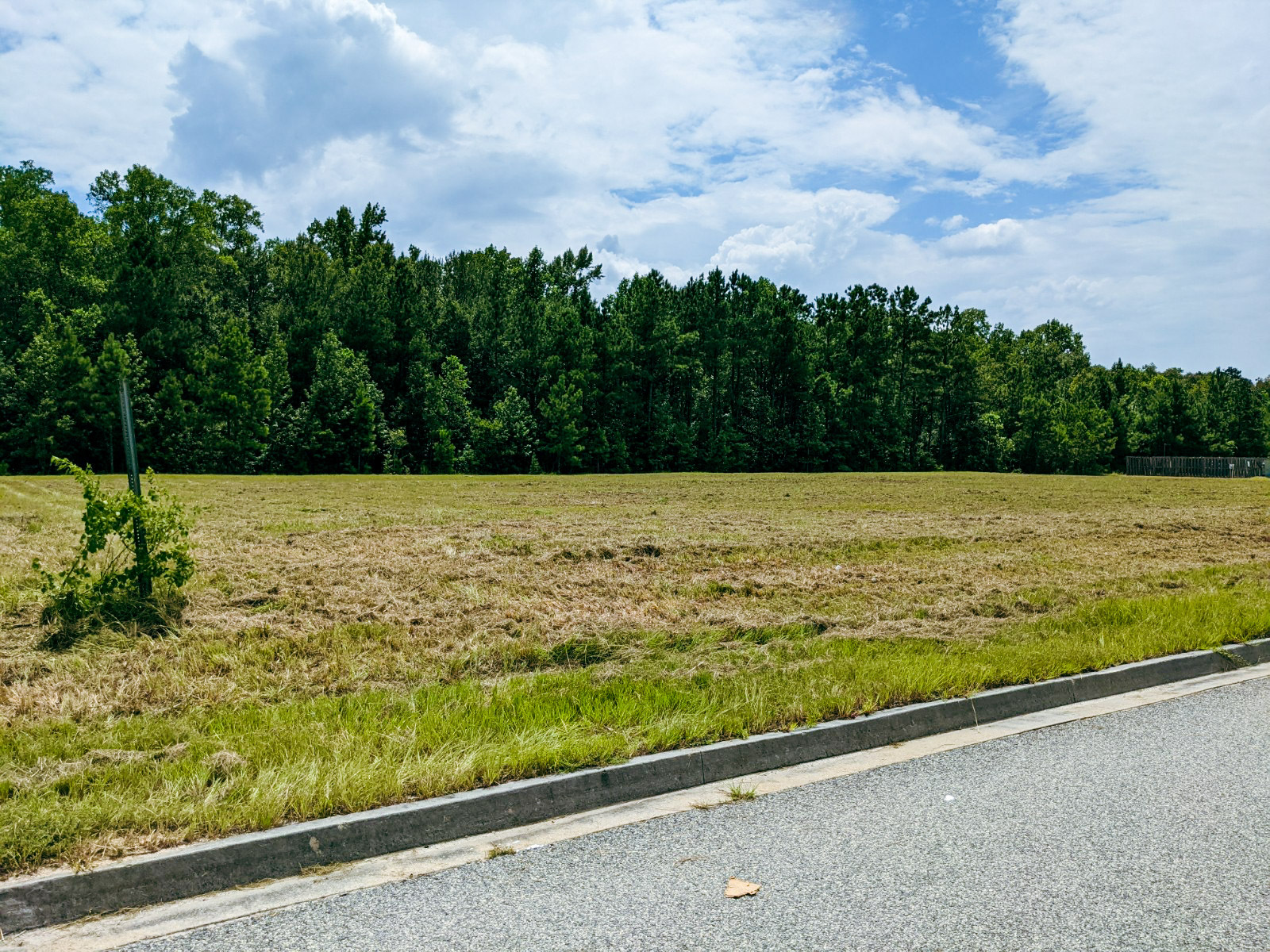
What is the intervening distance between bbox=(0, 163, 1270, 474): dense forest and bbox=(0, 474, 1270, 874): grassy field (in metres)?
38.6

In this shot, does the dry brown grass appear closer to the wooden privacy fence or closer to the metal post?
the metal post

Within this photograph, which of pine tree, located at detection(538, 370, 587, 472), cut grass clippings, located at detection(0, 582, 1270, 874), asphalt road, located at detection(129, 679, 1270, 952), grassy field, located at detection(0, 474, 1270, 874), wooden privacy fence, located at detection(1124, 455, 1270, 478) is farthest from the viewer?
wooden privacy fence, located at detection(1124, 455, 1270, 478)

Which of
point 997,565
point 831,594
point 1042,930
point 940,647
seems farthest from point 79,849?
point 997,565

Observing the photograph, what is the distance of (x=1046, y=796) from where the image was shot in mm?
4613

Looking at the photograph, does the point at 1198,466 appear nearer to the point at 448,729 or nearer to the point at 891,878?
the point at 448,729

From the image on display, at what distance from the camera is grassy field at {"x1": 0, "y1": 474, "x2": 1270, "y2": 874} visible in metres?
4.56

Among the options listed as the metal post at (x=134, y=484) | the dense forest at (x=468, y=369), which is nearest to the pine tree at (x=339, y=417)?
the dense forest at (x=468, y=369)

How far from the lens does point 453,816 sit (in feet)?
13.9

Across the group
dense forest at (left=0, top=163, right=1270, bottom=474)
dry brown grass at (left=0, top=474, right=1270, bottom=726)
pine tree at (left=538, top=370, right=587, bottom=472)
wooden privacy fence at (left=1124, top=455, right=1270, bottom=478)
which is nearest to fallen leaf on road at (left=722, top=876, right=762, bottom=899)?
dry brown grass at (left=0, top=474, right=1270, bottom=726)

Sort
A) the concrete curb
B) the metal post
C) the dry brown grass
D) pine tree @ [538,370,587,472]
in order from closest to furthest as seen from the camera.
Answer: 1. the concrete curb
2. the dry brown grass
3. the metal post
4. pine tree @ [538,370,587,472]

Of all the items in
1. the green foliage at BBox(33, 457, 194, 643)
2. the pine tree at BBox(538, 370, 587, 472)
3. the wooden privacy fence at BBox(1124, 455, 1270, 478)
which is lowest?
the wooden privacy fence at BBox(1124, 455, 1270, 478)

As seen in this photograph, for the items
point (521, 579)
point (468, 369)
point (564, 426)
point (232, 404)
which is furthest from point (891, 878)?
point (468, 369)

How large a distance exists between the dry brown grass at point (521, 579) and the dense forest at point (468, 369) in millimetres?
32015

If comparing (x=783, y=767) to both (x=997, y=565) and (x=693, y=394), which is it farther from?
(x=693, y=394)
